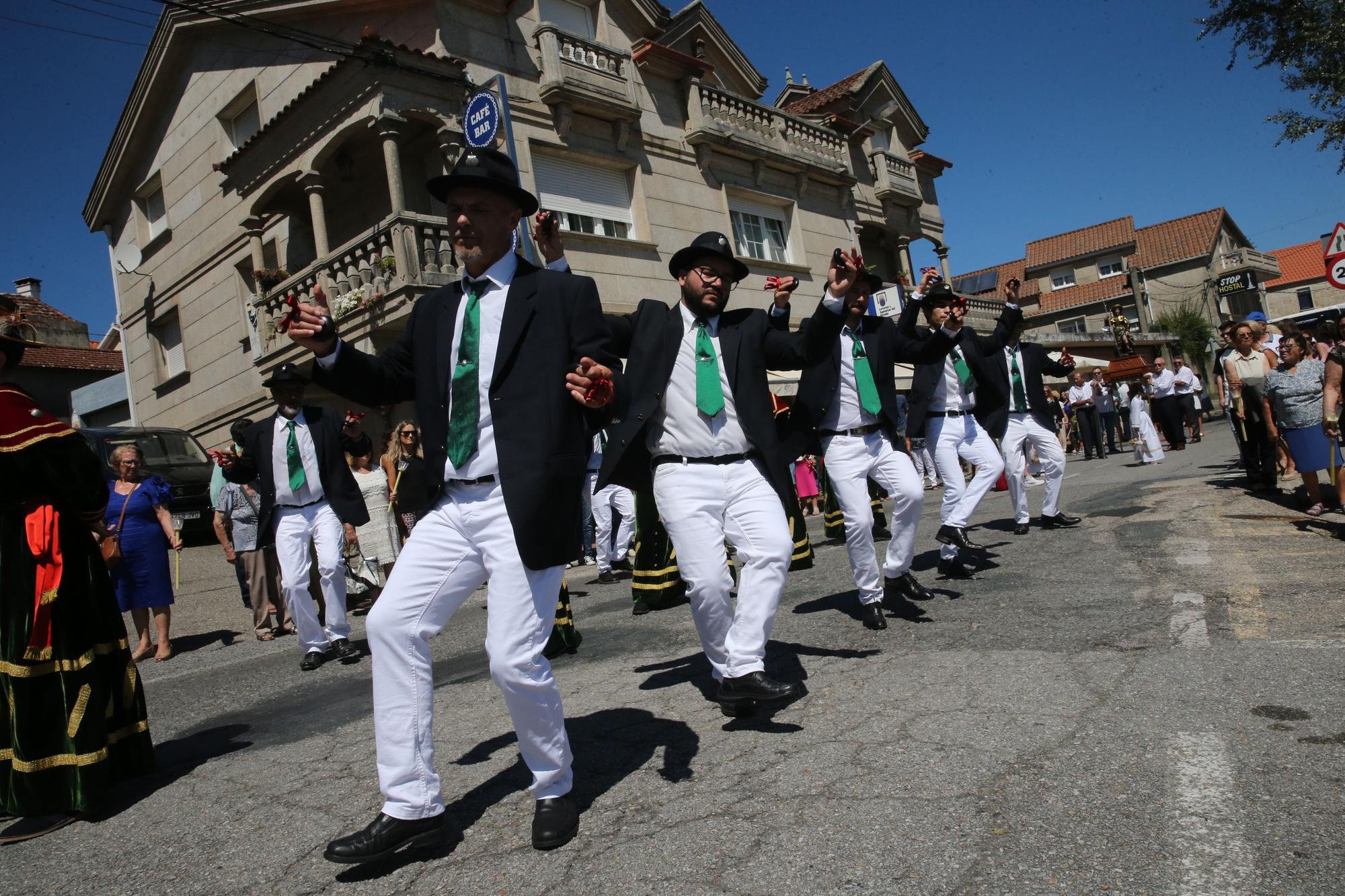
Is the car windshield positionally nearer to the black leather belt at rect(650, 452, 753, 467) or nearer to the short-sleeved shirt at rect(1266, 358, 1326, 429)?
the black leather belt at rect(650, 452, 753, 467)

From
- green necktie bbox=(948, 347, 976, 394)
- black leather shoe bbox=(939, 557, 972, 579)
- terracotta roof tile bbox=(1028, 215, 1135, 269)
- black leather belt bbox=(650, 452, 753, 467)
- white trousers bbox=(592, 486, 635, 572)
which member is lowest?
black leather shoe bbox=(939, 557, 972, 579)

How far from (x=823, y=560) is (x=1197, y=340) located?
177ft

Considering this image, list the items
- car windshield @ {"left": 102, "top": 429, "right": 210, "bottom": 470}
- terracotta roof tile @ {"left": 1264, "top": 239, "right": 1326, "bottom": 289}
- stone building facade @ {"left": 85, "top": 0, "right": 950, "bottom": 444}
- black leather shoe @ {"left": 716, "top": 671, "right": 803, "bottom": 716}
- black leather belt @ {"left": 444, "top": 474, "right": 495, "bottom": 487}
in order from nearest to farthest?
1. black leather belt @ {"left": 444, "top": 474, "right": 495, "bottom": 487}
2. black leather shoe @ {"left": 716, "top": 671, "right": 803, "bottom": 716}
3. stone building facade @ {"left": 85, "top": 0, "right": 950, "bottom": 444}
4. car windshield @ {"left": 102, "top": 429, "right": 210, "bottom": 470}
5. terracotta roof tile @ {"left": 1264, "top": 239, "right": 1326, "bottom": 289}

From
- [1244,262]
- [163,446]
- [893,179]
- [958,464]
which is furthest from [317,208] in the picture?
[1244,262]

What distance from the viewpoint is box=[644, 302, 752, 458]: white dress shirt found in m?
4.12

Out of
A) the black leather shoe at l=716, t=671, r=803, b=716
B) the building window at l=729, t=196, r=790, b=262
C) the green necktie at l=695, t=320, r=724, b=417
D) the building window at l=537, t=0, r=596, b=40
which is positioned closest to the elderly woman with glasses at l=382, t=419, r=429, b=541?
the green necktie at l=695, t=320, r=724, b=417

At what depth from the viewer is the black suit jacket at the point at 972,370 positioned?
7.00 metres

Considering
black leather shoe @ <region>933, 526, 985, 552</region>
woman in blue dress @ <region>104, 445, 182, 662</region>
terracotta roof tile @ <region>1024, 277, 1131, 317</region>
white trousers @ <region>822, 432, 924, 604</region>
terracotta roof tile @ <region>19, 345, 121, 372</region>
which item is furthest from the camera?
terracotta roof tile @ <region>1024, 277, 1131, 317</region>

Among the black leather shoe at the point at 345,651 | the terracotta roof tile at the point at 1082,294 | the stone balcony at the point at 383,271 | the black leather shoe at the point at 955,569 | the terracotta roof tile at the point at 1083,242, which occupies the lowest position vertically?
the black leather shoe at the point at 955,569

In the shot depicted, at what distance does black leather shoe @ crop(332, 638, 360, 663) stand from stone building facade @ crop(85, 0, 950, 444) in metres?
7.36

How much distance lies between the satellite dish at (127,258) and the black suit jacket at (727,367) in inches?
867

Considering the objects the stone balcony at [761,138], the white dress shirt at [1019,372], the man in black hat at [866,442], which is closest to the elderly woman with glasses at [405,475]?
the man in black hat at [866,442]

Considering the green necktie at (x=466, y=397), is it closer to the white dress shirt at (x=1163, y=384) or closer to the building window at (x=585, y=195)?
the building window at (x=585, y=195)

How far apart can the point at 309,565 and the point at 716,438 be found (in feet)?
12.5
